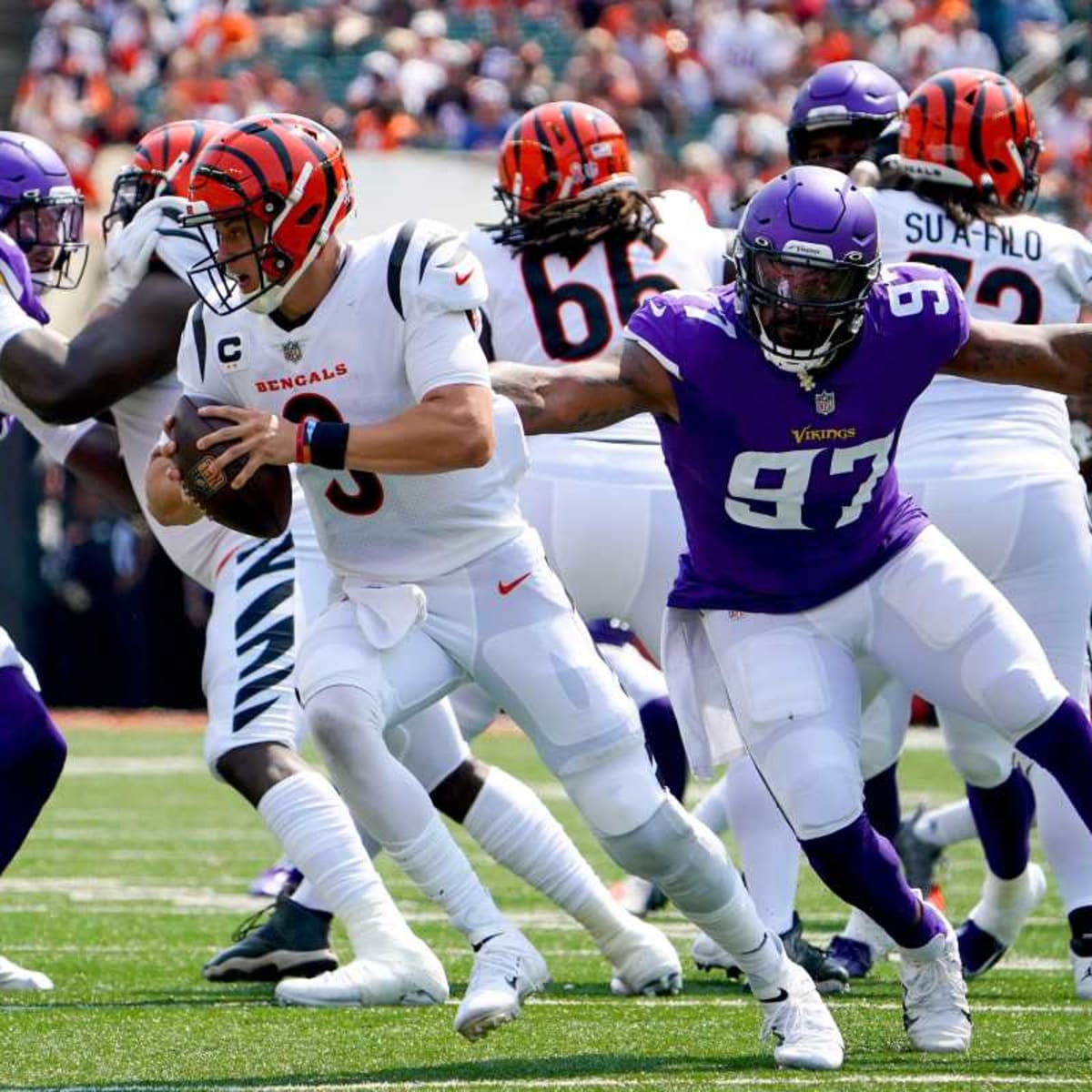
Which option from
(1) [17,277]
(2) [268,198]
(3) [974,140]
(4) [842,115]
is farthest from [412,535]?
(4) [842,115]

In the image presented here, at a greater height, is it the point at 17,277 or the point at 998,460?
the point at 17,277

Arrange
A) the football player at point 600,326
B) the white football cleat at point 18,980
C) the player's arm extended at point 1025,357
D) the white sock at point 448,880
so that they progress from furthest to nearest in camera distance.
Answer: the football player at point 600,326
the white football cleat at point 18,980
the white sock at point 448,880
the player's arm extended at point 1025,357

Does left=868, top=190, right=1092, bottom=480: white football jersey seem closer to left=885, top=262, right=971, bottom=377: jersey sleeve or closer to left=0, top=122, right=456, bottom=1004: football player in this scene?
left=885, top=262, right=971, bottom=377: jersey sleeve

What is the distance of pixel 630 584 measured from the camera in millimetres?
5648

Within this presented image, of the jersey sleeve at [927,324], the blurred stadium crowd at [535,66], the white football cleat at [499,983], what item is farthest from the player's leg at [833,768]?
the blurred stadium crowd at [535,66]

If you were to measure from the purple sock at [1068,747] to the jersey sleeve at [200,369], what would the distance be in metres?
1.65

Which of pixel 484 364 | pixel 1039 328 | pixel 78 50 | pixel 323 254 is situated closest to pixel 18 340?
pixel 323 254

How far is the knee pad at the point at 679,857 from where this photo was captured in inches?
170

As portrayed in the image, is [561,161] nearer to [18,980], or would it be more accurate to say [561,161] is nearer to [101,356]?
[101,356]

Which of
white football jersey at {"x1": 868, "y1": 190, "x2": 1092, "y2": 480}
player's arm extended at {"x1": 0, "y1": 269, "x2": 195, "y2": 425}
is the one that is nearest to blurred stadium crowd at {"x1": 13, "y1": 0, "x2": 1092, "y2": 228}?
white football jersey at {"x1": 868, "y1": 190, "x2": 1092, "y2": 480}

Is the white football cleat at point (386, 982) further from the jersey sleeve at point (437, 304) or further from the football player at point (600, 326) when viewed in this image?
the jersey sleeve at point (437, 304)

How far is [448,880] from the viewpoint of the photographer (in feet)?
15.0

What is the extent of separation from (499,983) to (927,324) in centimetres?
146

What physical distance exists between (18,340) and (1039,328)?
7.14 ft
